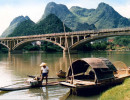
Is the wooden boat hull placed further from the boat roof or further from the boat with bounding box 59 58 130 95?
the boat roof

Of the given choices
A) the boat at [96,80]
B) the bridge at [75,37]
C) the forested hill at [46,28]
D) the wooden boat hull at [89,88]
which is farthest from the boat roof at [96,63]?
the forested hill at [46,28]

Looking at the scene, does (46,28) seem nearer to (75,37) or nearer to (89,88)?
(75,37)

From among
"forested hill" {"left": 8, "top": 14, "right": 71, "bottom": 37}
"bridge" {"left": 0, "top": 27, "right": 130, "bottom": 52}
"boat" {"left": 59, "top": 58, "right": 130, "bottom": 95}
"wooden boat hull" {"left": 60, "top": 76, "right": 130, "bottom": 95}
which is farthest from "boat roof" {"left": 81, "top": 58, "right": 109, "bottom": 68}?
"forested hill" {"left": 8, "top": 14, "right": 71, "bottom": 37}

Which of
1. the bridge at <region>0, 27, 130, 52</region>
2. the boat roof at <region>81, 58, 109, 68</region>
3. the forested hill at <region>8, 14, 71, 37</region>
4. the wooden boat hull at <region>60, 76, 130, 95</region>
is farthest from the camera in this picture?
the forested hill at <region>8, 14, 71, 37</region>

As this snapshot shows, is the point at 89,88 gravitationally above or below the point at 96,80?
below

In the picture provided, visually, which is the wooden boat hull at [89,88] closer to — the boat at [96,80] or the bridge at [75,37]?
the boat at [96,80]

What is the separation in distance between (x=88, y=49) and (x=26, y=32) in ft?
198

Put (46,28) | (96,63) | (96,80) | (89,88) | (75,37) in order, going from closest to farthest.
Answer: (89,88) < (96,80) < (96,63) < (75,37) < (46,28)

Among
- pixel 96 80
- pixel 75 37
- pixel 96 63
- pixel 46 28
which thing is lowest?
pixel 96 80

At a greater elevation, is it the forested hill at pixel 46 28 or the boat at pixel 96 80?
the forested hill at pixel 46 28

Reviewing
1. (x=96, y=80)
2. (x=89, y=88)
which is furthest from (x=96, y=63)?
(x=89, y=88)

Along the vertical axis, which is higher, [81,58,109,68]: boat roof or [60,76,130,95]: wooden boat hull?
[81,58,109,68]: boat roof

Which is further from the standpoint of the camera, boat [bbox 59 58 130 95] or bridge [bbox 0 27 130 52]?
bridge [bbox 0 27 130 52]

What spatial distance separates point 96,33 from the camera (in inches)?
1722
